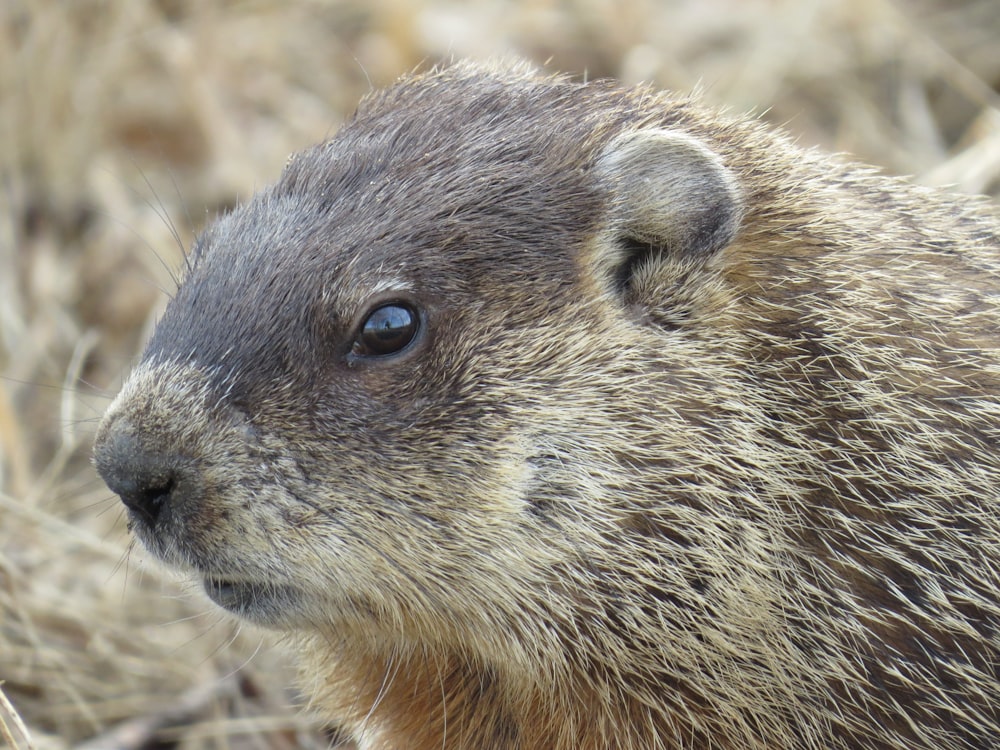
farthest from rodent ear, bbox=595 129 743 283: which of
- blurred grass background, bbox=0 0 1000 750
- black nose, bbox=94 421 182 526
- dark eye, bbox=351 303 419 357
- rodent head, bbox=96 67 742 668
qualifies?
black nose, bbox=94 421 182 526

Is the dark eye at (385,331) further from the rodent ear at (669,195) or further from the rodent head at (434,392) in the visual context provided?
the rodent ear at (669,195)

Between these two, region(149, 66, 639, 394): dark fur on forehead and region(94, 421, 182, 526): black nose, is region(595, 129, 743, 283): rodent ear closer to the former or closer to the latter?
region(149, 66, 639, 394): dark fur on forehead

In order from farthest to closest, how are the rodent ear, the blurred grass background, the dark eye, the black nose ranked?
the blurred grass background
the rodent ear
the dark eye
the black nose

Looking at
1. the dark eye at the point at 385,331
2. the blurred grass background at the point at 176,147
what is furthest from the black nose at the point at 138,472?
the blurred grass background at the point at 176,147

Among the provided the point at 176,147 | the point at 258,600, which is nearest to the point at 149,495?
the point at 258,600

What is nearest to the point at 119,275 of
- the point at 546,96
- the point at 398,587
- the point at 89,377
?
the point at 89,377

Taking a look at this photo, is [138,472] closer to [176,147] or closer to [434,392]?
[434,392]

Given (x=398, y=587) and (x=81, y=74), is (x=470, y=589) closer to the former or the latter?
(x=398, y=587)

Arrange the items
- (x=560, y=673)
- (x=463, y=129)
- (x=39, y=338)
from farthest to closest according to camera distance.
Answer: (x=39, y=338) < (x=463, y=129) < (x=560, y=673)
